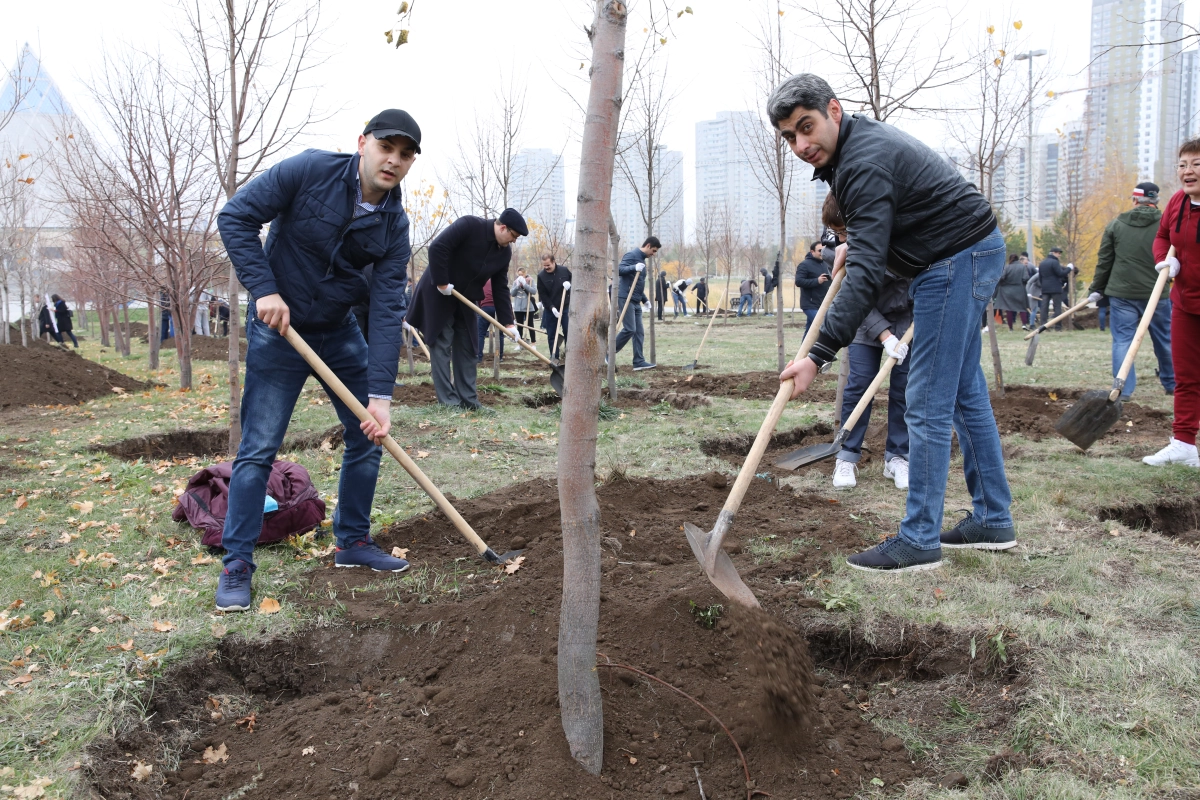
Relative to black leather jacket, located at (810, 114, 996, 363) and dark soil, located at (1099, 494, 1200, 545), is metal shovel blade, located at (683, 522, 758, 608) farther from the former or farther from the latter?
dark soil, located at (1099, 494, 1200, 545)

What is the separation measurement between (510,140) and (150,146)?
4.91 metres

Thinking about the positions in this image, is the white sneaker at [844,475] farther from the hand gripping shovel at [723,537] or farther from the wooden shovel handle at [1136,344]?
the hand gripping shovel at [723,537]

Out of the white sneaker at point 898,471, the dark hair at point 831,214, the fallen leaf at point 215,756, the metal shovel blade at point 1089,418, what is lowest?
the fallen leaf at point 215,756

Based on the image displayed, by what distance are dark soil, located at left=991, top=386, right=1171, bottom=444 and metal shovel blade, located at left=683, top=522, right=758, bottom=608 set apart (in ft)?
14.5

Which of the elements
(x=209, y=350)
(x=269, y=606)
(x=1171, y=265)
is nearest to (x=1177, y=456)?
(x=1171, y=265)

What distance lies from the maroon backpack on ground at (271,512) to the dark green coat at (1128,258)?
Result: 6697mm

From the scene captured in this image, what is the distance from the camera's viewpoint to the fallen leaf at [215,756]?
2379mm

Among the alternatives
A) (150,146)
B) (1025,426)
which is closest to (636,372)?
(1025,426)

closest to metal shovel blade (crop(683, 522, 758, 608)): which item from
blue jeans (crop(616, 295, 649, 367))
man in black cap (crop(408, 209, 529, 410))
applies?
man in black cap (crop(408, 209, 529, 410))

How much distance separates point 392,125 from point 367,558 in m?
1.95

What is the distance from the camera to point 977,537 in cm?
365

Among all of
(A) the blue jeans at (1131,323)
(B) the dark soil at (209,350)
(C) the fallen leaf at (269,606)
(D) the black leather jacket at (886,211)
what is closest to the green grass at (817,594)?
(C) the fallen leaf at (269,606)

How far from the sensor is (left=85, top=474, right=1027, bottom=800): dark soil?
217 cm

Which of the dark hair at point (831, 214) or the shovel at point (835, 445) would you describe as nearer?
the dark hair at point (831, 214)
